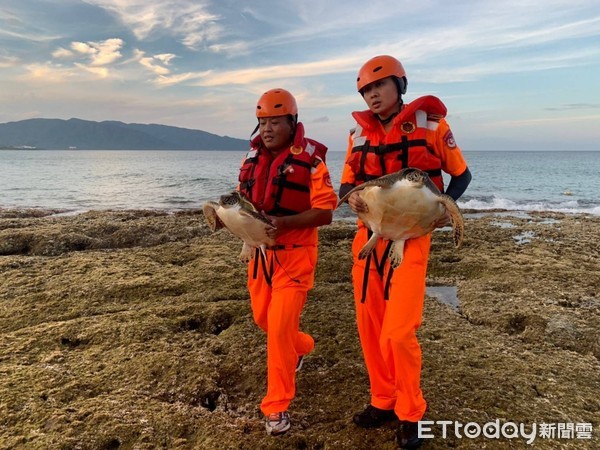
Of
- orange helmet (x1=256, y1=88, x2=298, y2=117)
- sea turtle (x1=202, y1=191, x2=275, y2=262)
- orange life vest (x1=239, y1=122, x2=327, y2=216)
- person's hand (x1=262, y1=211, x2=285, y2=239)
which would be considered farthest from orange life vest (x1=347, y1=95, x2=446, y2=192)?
sea turtle (x1=202, y1=191, x2=275, y2=262)

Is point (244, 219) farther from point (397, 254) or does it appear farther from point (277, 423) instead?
point (277, 423)

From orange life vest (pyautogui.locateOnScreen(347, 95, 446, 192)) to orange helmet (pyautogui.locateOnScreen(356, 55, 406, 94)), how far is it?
30 cm

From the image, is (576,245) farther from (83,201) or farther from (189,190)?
(189,190)

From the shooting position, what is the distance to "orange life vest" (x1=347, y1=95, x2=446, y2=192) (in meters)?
3.59

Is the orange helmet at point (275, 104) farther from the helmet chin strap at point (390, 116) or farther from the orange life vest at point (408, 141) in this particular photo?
the helmet chin strap at point (390, 116)

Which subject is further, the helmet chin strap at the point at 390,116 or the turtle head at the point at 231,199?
the turtle head at the point at 231,199

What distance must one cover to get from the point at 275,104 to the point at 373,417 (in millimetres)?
3043

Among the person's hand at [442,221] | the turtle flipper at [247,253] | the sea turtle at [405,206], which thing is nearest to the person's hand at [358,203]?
the sea turtle at [405,206]

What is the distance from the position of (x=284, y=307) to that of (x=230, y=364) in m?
1.52

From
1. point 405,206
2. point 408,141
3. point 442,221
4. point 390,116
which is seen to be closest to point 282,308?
point 405,206

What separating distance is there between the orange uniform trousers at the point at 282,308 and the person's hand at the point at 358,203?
74 centimetres

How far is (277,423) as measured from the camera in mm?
3803

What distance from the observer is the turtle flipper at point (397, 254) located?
3480 mm

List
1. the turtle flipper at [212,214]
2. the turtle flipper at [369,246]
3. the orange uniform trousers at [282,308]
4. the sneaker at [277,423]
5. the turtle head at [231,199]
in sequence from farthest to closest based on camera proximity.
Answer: the turtle flipper at [212,214] < the turtle head at [231,199] < the orange uniform trousers at [282,308] < the sneaker at [277,423] < the turtle flipper at [369,246]
